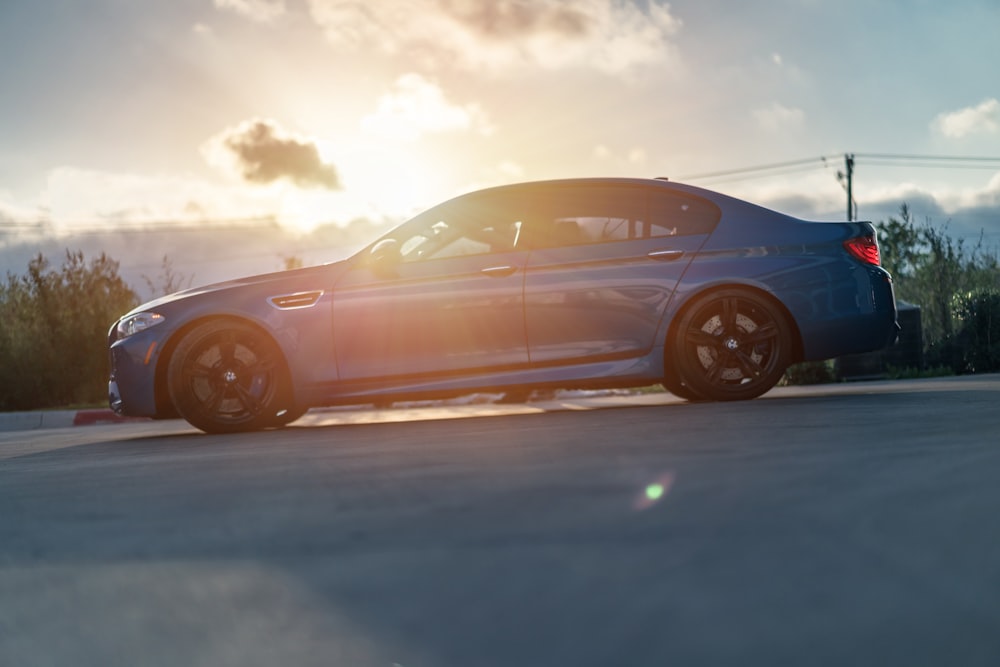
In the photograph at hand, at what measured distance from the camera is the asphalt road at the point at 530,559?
1.85 meters

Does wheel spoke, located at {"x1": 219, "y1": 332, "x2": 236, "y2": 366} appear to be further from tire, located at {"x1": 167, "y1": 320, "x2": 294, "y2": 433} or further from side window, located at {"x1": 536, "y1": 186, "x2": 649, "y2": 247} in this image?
side window, located at {"x1": 536, "y1": 186, "x2": 649, "y2": 247}

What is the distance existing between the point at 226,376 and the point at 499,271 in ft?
6.29

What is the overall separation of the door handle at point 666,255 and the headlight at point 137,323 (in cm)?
325

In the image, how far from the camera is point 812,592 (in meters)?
2.04

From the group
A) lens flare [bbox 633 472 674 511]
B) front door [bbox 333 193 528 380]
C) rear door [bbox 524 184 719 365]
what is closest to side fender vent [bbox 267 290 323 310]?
front door [bbox 333 193 528 380]

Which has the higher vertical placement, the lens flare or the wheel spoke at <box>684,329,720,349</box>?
the wheel spoke at <box>684,329,720,349</box>

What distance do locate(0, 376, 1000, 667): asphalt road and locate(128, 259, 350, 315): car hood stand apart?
9.39 ft

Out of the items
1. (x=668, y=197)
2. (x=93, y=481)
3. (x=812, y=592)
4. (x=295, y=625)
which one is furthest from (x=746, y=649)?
(x=668, y=197)

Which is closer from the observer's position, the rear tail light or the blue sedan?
the blue sedan

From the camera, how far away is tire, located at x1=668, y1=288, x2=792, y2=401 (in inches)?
276

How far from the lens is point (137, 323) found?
744 centimetres

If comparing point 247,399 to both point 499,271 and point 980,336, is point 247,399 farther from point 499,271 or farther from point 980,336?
point 980,336

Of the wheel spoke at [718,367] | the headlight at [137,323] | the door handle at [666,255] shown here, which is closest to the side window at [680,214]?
the door handle at [666,255]

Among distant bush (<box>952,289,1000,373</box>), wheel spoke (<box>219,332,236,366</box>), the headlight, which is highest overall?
the headlight
